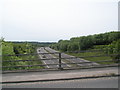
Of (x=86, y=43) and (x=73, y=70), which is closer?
(x=73, y=70)

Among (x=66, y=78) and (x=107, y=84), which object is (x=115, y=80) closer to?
(x=107, y=84)

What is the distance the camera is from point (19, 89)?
6.36 metres

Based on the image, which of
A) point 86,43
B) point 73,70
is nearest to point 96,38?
point 86,43

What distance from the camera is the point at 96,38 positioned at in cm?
9381

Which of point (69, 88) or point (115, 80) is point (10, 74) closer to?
point (69, 88)

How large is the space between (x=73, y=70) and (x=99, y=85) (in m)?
2.89

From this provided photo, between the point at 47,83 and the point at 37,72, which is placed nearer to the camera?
the point at 47,83

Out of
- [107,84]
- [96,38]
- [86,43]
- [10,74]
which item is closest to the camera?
[107,84]

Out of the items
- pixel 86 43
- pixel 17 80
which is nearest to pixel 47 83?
pixel 17 80

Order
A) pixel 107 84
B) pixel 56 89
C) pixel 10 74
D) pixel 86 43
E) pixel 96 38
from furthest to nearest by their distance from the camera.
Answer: pixel 96 38 < pixel 86 43 < pixel 10 74 < pixel 107 84 < pixel 56 89

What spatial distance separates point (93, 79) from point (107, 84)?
3.05 feet

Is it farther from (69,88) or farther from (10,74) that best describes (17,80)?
(69,88)

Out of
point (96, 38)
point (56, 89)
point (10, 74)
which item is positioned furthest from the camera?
point (96, 38)

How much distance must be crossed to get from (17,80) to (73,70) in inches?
126
